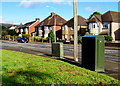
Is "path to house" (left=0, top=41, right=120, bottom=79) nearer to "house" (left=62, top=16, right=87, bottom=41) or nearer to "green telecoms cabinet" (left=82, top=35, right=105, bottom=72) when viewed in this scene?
"green telecoms cabinet" (left=82, top=35, right=105, bottom=72)

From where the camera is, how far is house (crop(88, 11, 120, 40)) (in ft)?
149

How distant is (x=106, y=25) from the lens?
46312mm

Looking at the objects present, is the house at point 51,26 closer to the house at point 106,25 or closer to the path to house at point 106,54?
the house at point 106,25

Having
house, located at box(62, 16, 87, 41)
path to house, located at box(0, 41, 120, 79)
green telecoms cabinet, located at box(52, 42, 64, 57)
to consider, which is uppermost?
house, located at box(62, 16, 87, 41)

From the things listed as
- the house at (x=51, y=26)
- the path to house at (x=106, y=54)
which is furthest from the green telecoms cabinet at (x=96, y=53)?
the house at (x=51, y=26)

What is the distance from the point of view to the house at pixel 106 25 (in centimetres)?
4553

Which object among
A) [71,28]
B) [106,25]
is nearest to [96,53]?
[106,25]

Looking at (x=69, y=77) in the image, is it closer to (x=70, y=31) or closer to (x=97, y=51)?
(x=97, y=51)

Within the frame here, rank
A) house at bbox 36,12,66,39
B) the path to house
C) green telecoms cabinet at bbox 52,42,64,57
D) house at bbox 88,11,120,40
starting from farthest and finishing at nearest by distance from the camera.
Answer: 1. house at bbox 36,12,66,39
2. house at bbox 88,11,120,40
3. green telecoms cabinet at bbox 52,42,64,57
4. the path to house

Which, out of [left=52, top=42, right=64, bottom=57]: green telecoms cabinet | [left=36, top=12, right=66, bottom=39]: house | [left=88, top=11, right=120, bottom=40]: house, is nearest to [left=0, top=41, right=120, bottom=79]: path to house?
[left=52, top=42, right=64, bottom=57]: green telecoms cabinet

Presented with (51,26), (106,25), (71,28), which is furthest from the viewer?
(51,26)

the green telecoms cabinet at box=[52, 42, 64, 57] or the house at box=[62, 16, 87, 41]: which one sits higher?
the house at box=[62, 16, 87, 41]

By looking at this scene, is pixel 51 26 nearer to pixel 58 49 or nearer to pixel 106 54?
pixel 106 54

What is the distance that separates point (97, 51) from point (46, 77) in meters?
3.18
